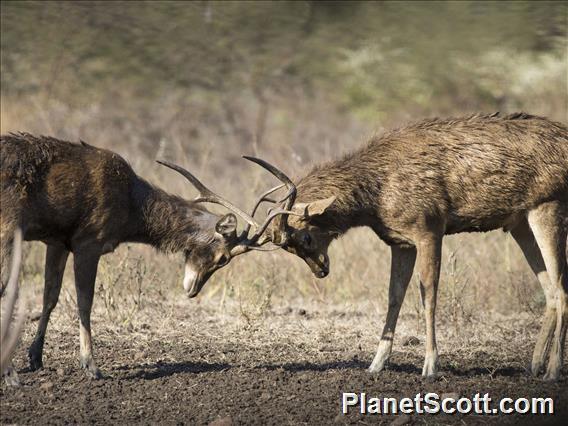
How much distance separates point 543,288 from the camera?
9.96 m

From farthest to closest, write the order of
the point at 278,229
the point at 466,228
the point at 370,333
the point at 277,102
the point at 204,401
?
the point at 277,102, the point at 370,333, the point at 466,228, the point at 278,229, the point at 204,401

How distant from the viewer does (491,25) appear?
66.4ft

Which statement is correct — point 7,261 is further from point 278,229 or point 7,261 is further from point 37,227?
point 278,229

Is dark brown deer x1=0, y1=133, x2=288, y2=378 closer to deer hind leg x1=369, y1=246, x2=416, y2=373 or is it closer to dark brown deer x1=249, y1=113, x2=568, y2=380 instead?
dark brown deer x1=249, y1=113, x2=568, y2=380

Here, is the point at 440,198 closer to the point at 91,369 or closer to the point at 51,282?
the point at 91,369

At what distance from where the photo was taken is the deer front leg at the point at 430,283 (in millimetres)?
9273

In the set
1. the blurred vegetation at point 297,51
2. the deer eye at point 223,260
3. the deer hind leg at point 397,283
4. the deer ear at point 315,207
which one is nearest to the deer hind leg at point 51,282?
the deer eye at point 223,260

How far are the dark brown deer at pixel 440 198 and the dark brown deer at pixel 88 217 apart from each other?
770mm

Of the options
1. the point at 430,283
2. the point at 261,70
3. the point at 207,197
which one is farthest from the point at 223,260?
the point at 261,70

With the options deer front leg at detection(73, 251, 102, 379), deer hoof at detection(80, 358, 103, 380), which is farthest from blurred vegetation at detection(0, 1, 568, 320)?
deer hoof at detection(80, 358, 103, 380)

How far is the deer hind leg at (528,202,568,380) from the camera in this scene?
945 cm

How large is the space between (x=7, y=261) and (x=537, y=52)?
16.1 m

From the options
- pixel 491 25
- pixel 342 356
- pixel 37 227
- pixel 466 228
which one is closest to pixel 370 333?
pixel 342 356

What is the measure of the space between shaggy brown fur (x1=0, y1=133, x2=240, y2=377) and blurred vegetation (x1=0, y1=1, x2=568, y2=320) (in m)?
7.97
